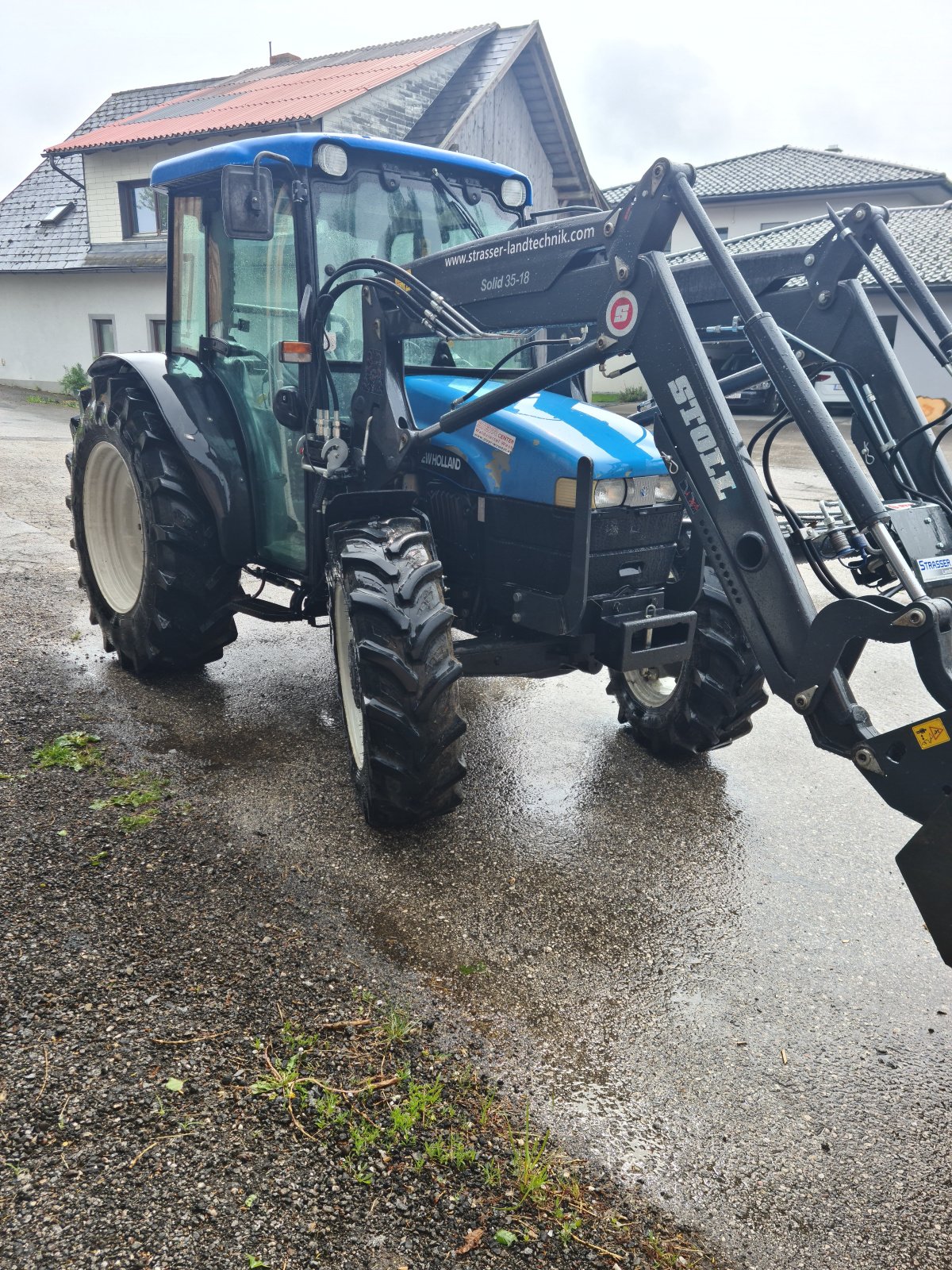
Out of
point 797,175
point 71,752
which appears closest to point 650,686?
point 71,752

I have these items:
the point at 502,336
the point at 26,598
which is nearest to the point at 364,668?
the point at 502,336

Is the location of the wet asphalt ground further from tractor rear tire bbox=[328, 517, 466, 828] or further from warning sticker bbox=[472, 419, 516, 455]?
warning sticker bbox=[472, 419, 516, 455]

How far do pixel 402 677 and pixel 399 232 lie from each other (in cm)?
214

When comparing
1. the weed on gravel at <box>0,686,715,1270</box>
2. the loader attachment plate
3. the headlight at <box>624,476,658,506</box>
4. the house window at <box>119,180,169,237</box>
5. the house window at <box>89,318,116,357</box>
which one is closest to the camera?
the weed on gravel at <box>0,686,715,1270</box>

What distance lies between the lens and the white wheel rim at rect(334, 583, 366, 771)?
3893mm

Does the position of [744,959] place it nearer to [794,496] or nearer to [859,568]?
[859,568]

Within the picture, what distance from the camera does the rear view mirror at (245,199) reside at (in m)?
3.59

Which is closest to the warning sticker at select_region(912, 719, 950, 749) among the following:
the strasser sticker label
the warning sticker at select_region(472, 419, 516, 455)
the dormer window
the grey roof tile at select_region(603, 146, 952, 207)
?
the strasser sticker label

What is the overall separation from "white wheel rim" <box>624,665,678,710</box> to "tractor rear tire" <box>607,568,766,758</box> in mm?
93

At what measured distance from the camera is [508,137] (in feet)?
58.9

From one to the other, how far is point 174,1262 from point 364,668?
1.81 meters

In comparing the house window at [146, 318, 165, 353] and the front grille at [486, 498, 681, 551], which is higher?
the house window at [146, 318, 165, 353]

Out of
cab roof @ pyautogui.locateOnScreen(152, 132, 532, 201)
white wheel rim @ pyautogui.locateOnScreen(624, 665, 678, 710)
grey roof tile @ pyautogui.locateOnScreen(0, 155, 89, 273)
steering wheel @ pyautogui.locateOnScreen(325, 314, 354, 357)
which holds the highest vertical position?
grey roof tile @ pyautogui.locateOnScreen(0, 155, 89, 273)

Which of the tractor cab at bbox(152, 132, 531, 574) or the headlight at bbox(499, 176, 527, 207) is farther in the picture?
the headlight at bbox(499, 176, 527, 207)
